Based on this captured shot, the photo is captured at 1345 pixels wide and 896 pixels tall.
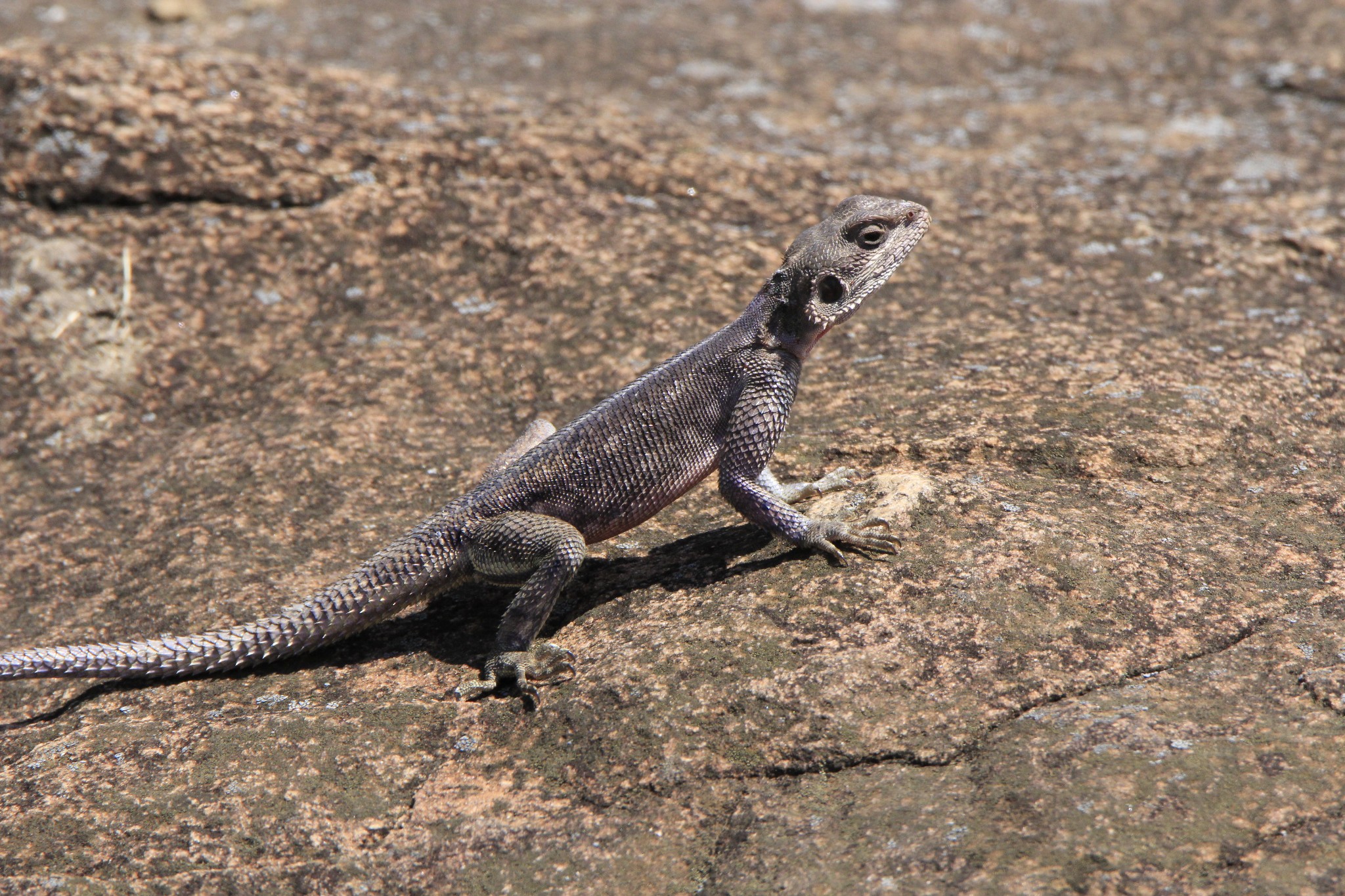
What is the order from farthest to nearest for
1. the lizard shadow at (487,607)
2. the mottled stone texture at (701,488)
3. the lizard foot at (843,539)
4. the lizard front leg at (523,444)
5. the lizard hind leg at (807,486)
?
the lizard front leg at (523,444)
the lizard hind leg at (807,486)
the lizard shadow at (487,607)
the lizard foot at (843,539)
the mottled stone texture at (701,488)

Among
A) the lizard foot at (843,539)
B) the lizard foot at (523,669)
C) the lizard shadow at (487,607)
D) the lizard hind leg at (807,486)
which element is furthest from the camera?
the lizard hind leg at (807,486)

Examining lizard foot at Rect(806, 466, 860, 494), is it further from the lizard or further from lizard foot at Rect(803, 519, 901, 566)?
lizard foot at Rect(803, 519, 901, 566)

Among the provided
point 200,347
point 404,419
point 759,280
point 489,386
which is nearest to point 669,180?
point 759,280

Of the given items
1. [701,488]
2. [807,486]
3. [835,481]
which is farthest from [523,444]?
[835,481]

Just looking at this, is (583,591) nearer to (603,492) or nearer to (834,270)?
(603,492)

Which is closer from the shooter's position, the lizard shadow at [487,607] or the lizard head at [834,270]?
the lizard shadow at [487,607]

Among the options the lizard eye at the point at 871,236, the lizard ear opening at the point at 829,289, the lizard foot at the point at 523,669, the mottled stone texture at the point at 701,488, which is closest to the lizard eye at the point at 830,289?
the lizard ear opening at the point at 829,289

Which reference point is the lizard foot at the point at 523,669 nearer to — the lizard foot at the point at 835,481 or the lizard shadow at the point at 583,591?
the lizard shadow at the point at 583,591

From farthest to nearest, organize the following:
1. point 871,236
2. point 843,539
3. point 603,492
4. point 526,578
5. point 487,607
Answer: point 871,236, point 487,607, point 603,492, point 526,578, point 843,539
